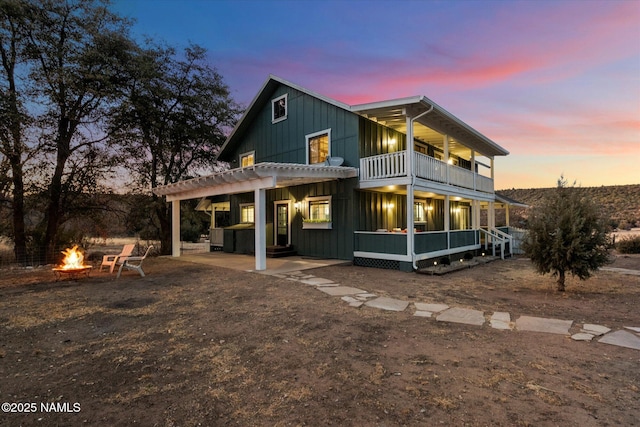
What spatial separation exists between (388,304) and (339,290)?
135 cm

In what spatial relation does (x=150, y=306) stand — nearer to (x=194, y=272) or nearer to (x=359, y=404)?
(x=194, y=272)

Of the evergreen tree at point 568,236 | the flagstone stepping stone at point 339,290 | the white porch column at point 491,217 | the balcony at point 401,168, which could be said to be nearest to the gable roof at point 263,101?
the balcony at point 401,168

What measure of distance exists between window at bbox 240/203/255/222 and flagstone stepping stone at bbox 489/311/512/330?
1159cm

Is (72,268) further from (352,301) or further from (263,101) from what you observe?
(263,101)

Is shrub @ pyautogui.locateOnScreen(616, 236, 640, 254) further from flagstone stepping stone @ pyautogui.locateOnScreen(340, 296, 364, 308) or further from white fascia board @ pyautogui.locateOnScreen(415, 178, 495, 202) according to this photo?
flagstone stepping stone @ pyautogui.locateOnScreen(340, 296, 364, 308)

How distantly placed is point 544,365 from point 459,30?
12360mm


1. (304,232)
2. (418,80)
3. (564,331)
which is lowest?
(564,331)

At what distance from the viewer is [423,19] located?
1162cm

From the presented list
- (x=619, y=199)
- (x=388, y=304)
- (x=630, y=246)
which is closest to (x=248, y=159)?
(x=388, y=304)

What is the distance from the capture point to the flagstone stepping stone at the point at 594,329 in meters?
4.10

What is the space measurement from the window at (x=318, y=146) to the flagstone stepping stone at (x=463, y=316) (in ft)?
25.1

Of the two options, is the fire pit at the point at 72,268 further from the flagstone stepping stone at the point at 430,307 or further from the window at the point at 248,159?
the window at the point at 248,159

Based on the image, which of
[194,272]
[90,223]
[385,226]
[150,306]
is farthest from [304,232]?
[90,223]

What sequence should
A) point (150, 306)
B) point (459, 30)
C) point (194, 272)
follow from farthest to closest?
point (459, 30), point (194, 272), point (150, 306)
